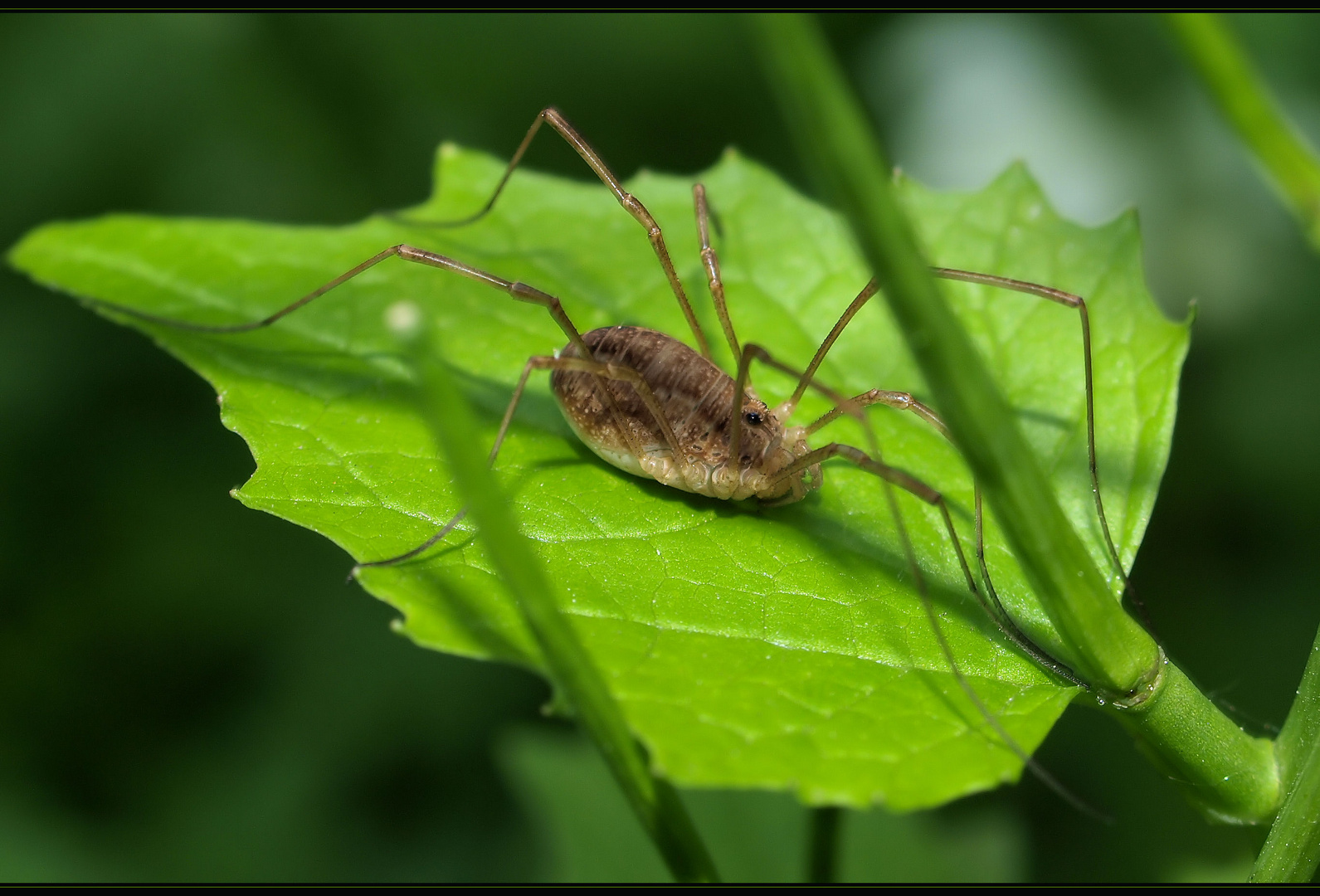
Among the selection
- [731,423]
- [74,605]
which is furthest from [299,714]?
[731,423]

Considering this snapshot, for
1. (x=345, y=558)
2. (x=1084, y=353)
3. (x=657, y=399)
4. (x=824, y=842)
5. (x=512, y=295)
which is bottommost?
(x=345, y=558)

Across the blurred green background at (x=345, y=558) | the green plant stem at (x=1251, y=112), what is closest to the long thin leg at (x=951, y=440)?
the green plant stem at (x=1251, y=112)

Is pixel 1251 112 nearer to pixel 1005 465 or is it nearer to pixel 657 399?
pixel 1005 465

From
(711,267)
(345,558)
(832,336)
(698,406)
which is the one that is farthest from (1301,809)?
(345,558)

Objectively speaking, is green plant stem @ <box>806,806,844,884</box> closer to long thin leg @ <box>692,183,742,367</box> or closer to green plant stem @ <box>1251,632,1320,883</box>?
green plant stem @ <box>1251,632,1320,883</box>

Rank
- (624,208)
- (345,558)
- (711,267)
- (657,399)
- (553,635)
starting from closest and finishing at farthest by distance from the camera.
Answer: (553,635) < (657,399) < (711,267) < (624,208) < (345,558)
